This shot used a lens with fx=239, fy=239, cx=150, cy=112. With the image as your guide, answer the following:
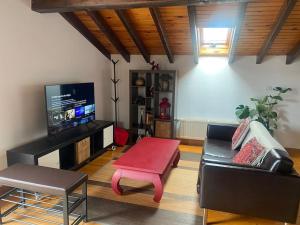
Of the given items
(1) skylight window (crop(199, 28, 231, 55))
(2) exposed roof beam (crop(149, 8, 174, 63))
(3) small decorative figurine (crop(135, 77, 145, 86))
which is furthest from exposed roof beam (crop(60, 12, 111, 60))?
(1) skylight window (crop(199, 28, 231, 55))

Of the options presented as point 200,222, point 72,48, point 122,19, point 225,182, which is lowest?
point 200,222

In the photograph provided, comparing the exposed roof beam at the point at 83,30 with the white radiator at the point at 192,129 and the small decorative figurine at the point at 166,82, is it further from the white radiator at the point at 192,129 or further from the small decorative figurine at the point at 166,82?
the white radiator at the point at 192,129

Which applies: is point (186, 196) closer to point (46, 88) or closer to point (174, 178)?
point (174, 178)

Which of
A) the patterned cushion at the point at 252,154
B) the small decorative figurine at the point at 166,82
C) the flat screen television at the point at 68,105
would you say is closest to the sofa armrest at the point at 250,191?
the patterned cushion at the point at 252,154

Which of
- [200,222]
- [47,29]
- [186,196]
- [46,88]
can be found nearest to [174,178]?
[186,196]

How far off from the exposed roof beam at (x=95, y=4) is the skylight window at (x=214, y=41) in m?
1.59

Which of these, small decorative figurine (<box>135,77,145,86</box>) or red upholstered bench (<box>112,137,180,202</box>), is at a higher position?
small decorative figurine (<box>135,77,145,86</box>)

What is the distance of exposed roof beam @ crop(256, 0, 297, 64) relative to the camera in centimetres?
279

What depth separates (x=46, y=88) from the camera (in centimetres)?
306

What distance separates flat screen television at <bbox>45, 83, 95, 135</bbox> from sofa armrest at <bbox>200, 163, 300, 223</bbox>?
2.10 metres

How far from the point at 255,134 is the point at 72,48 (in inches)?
120

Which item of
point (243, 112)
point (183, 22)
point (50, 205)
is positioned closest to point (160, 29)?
point (183, 22)

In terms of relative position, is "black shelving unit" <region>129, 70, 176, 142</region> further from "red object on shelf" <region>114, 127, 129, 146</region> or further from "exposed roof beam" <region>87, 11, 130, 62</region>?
"exposed roof beam" <region>87, 11, 130, 62</region>

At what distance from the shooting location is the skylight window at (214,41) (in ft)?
13.9
